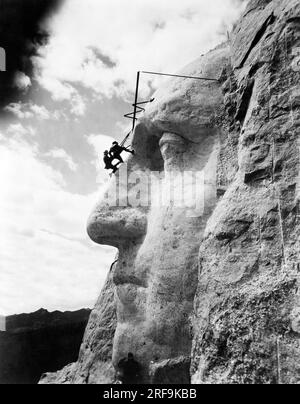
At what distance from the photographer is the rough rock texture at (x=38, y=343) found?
12.8m

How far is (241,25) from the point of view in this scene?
16.7 feet

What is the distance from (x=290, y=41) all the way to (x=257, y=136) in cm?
84

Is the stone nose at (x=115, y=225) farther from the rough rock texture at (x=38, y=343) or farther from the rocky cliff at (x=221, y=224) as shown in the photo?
the rough rock texture at (x=38, y=343)

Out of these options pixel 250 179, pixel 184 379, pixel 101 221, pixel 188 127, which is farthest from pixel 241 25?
pixel 184 379

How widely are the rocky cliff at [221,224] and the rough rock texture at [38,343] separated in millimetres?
7165

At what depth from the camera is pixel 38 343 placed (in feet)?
44.6

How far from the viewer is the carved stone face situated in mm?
4621

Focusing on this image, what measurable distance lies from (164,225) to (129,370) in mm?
1466

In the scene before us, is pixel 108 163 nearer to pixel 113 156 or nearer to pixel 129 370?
pixel 113 156

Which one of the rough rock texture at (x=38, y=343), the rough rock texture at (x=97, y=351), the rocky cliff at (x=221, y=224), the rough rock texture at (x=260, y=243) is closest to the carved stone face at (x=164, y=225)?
the rocky cliff at (x=221, y=224)
